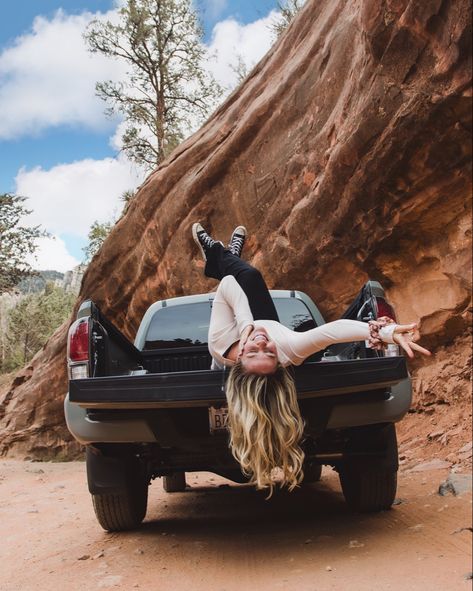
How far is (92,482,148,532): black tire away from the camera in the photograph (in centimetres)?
470

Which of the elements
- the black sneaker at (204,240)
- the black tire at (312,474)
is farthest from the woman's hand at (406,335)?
the black tire at (312,474)

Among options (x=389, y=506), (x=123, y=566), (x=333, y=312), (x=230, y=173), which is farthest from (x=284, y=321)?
(x=230, y=173)

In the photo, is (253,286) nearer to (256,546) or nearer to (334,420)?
(334,420)

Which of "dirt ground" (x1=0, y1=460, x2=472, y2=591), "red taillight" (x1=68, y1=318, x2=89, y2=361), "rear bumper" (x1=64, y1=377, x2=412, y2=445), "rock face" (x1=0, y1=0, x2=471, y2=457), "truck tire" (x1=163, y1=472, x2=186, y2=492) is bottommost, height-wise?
"truck tire" (x1=163, y1=472, x2=186, y2=492)

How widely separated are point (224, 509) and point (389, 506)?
1882 mm

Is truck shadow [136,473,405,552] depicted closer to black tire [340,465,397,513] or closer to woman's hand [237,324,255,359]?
black tire [340,465,397,513]

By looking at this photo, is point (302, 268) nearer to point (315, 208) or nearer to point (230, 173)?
point (315, 208)

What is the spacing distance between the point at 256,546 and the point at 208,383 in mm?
1349

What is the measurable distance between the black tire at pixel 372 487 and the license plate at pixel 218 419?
1.41 metres

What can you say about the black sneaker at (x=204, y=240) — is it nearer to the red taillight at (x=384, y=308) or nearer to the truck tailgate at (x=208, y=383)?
the red taillight at (x=384, y=308)

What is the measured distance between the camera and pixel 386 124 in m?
7.65

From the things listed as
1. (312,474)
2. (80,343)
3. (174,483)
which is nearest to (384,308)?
(80,343)

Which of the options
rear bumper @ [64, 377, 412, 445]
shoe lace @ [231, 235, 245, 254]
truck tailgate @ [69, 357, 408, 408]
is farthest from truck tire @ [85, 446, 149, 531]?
shoe lace @ [231, 235, 245, 254]

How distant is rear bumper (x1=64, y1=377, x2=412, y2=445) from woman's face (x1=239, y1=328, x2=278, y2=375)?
0.68 metres
